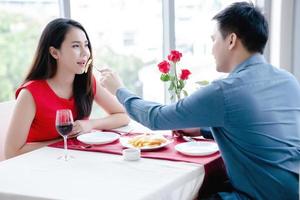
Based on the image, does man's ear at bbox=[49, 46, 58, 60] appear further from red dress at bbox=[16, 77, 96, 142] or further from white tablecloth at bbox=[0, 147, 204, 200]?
white tablecloth at bbox=[0, 147, 204, 200]

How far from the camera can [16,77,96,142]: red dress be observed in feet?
6.10

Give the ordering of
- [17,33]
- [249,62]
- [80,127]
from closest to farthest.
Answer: [249,62]
[80,127]
[17,33]

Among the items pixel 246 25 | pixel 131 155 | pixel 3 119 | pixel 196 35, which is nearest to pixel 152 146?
pixel 131 155

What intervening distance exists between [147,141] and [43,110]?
1.89ft

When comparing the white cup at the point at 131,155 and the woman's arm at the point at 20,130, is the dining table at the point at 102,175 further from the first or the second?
the woman's arm at the point at 20,130

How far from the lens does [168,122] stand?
55.6 inches

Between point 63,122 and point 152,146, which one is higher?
point 63,122

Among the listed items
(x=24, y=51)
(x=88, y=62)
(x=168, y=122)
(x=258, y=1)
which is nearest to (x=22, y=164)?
(x=168, y=122)

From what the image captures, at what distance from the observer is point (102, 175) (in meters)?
1.31

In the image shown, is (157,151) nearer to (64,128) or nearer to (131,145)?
(131,145)

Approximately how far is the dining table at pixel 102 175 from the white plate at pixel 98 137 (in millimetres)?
73

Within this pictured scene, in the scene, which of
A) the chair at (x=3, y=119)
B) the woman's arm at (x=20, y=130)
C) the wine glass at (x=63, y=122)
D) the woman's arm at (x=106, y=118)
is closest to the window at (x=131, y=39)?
the woman's arm at (x=106, y=118)

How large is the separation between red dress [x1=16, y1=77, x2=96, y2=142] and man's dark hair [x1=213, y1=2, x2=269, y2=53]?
929mm

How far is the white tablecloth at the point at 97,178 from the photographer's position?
1.16 metres
